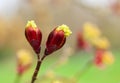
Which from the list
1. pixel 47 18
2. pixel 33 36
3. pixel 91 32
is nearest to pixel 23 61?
pixel 91 32

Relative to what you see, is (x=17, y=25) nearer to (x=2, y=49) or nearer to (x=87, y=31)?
(x=87, y=31)

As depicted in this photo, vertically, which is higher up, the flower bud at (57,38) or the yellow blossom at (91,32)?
the yellow blossom at (91,32)

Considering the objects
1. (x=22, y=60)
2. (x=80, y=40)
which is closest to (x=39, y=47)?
(x=22, y=60)

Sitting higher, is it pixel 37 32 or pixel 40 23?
pixel 40 23

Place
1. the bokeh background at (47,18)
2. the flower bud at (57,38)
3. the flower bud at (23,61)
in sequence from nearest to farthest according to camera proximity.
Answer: the flower bud at (57,38)
the flower bud at (23,61)
the bokeh background at (47,18)

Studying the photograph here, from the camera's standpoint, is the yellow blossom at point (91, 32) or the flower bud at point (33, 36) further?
the yellow blossom at point (91, 32)

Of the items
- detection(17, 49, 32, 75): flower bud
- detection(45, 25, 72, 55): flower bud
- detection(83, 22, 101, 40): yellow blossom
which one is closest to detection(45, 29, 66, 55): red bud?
detection(45, 25, 72, 55): flower bud

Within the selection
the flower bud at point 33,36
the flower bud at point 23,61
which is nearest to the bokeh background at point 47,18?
the flower bud at point 23,61

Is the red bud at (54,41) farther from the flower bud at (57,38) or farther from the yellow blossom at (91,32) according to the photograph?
the yellow blossom at (91,32)
